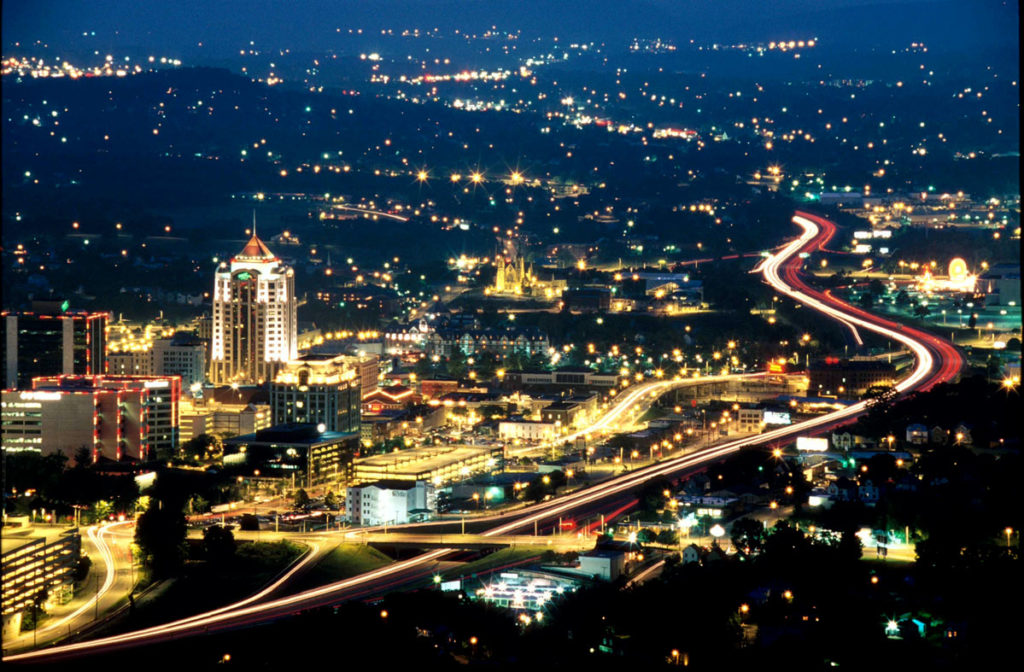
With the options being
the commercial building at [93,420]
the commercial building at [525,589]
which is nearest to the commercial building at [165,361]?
the commercial building at [93,420]

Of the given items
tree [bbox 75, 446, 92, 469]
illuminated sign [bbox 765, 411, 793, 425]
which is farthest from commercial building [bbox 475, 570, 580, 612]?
illuminated sign [bbox 765, 411, 793, 425]

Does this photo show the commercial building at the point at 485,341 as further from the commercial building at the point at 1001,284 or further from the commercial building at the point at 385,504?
the commercial building at the point at 385,504

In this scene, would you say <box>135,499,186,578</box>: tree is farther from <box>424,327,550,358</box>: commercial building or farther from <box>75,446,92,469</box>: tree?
<box>424,327,550,358</box>: commercial building

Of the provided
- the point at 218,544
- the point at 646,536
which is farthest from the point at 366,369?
the point at 646,536

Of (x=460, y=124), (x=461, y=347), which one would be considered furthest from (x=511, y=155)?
(x=461, y=347)

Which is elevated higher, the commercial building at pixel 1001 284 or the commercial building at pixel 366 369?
the commercial building at pixel 1001 284

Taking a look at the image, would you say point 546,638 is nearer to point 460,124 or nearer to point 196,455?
point 196,455

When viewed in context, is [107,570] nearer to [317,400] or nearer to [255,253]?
[317,400]

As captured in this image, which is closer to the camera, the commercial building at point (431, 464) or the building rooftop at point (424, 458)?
the commercial building at point (431, 464)

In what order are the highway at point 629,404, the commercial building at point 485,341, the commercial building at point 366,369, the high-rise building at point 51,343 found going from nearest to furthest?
the highway at point 629,404
the high-rise building at point 51,343
the commercial building at point 366,369
the commercial building at point 485,341
